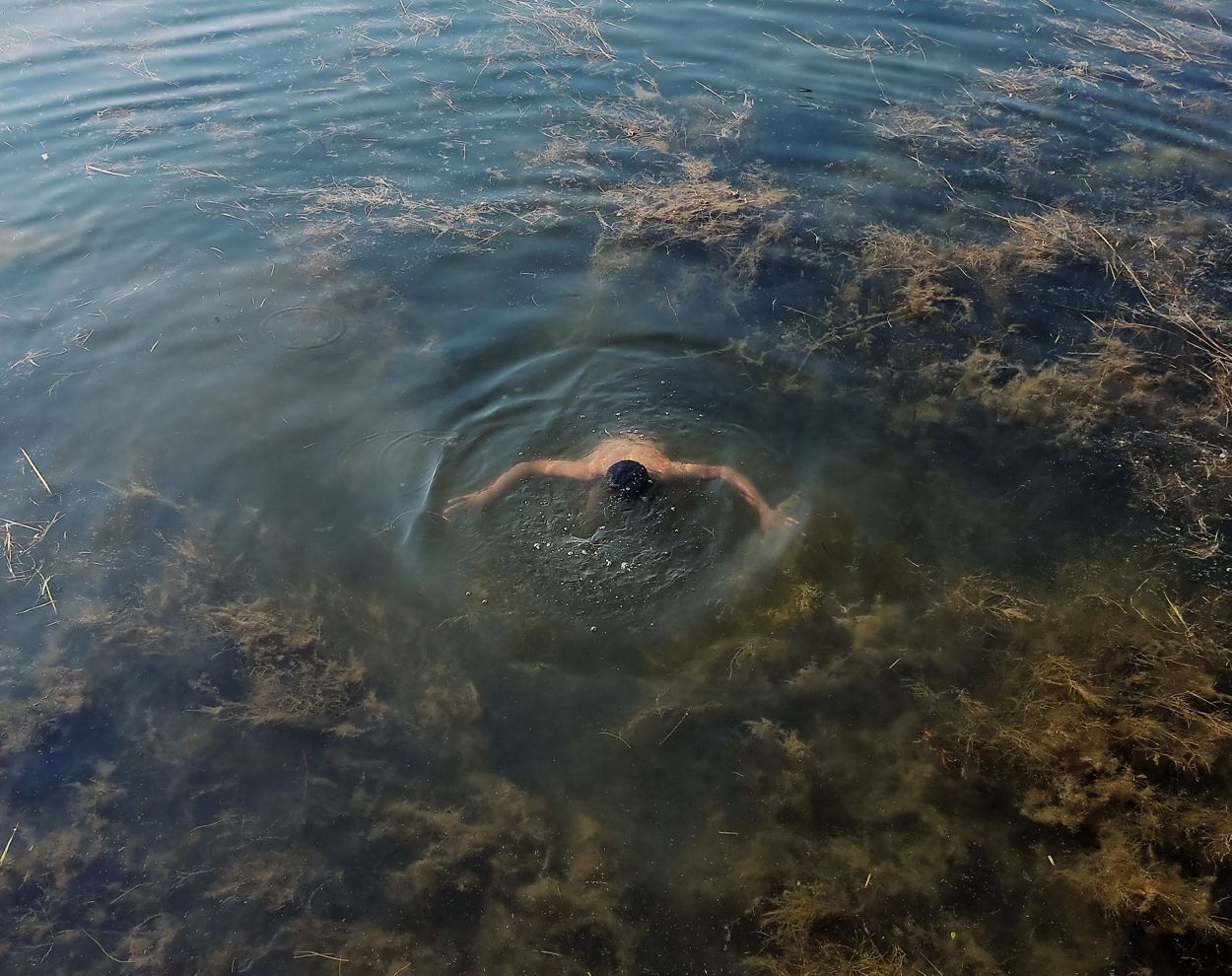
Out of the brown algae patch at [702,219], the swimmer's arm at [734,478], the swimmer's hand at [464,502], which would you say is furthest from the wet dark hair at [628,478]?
the brown algae patch at [702,219]

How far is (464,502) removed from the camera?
23.9 feet

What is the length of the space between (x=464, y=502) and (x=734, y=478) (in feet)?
8.61

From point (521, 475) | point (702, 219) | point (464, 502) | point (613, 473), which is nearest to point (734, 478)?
point (613, 473)

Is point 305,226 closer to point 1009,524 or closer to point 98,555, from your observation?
point 98,555

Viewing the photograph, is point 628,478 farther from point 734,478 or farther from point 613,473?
point 734,478

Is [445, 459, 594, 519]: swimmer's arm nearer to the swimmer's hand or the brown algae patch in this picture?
the swimmer's hand

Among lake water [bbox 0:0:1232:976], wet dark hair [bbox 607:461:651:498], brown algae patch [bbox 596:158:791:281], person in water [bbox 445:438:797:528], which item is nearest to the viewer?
lake water [bbox 0:0:1232:976]

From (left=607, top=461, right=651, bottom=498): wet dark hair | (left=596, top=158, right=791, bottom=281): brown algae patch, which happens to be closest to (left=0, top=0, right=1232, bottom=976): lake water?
(left=596, top=158, right=791, bottom=281): brown algae patch

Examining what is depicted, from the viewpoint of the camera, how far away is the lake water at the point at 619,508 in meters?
5.12

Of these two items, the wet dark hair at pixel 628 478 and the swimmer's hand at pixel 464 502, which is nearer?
the wet dark hair at pixel 628 478

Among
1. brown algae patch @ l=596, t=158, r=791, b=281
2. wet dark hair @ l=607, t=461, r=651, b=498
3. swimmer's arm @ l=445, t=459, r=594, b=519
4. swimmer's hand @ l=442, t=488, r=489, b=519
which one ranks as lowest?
swimmer's hand @ l=442, t=488, r=489, b=519

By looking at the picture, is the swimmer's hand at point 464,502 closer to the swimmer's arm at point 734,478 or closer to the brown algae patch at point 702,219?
the swimmer's arm at point 734,478

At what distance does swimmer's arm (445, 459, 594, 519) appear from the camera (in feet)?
23.9

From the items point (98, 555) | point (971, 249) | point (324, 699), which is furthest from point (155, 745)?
point (971, 249)
